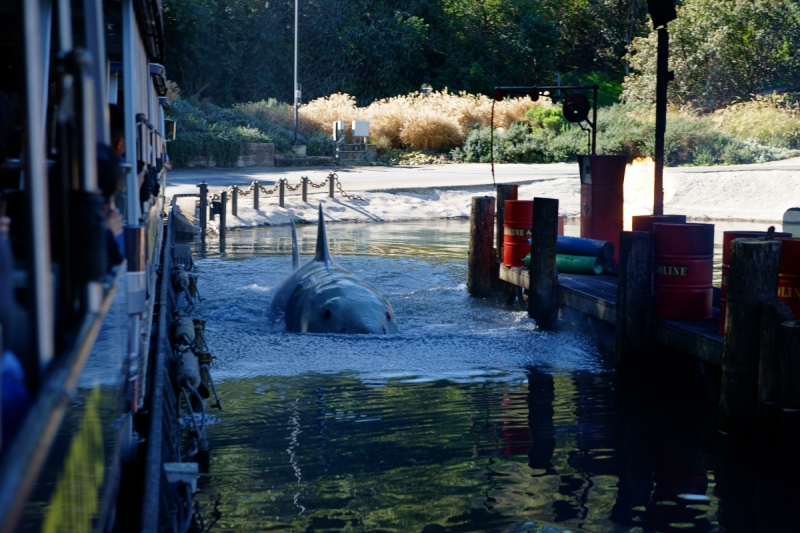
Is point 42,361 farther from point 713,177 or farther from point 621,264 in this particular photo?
point 713,177

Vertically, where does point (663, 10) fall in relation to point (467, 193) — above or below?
above

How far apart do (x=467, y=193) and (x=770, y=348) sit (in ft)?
75.0

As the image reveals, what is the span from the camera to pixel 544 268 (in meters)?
11.7

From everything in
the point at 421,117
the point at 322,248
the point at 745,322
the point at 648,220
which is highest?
the point at 421,117

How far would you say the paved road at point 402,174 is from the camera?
29.5 metres

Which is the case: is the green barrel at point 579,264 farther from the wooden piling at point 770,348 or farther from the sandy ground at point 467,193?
the sandy ground at point 467,193

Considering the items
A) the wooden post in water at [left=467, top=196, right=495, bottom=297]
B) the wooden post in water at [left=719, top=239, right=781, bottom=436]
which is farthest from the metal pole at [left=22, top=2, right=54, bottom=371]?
the wooden post in water at [left=467, top=196, right=495, bottom=297]

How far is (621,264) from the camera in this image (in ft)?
29.5

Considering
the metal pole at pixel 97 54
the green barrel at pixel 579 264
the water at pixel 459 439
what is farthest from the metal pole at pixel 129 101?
the green barrel at pixel 579 264

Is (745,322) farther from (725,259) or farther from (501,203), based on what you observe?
(501,203)

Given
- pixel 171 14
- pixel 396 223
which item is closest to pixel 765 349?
pixel 396 223

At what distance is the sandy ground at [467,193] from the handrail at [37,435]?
21867mm

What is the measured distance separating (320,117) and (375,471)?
1442 inches

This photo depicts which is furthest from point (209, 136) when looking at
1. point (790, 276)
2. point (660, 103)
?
point (790, 276)
